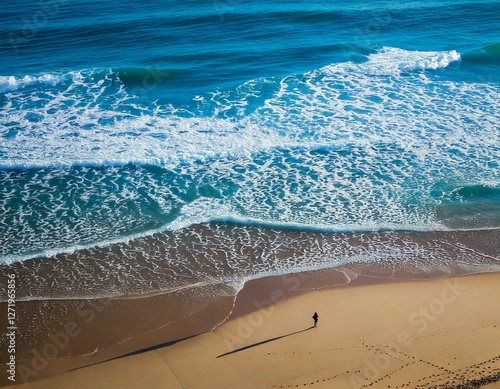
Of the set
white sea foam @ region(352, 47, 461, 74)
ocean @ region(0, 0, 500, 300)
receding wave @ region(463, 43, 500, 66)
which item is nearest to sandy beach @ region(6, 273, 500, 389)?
ocean @ region(0, 0, 500, 300)

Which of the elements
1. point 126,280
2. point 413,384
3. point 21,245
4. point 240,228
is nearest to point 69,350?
point 126,280

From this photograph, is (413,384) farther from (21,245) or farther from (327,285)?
(21,245)

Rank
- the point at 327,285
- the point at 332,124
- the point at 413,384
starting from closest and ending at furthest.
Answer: the point at 413,384
the point at 327,285
the point at 332,124

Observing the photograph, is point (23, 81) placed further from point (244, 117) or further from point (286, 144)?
point (286, 144)

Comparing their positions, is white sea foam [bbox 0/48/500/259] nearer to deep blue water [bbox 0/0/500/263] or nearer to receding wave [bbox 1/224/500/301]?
deep blue water [bbox 0/0/500/263]

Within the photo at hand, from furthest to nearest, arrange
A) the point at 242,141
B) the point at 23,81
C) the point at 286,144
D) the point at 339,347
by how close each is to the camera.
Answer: the point at 23,81 → the point at 242,141 → the point at 286,144 → the point at 339,347

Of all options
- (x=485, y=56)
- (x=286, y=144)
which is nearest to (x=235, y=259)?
(x=286, y=144)
